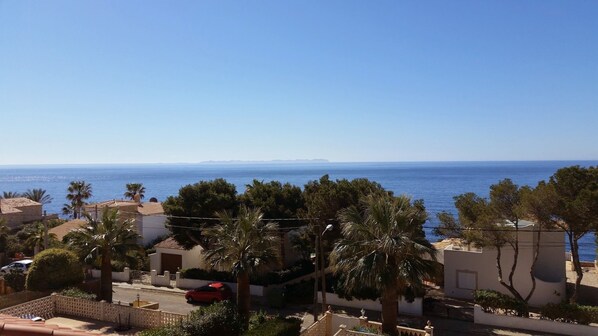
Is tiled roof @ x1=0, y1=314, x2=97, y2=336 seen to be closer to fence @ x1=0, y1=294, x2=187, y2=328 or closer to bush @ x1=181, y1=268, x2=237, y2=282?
fence @ x1=0, y1=294, x2=187, y2=328

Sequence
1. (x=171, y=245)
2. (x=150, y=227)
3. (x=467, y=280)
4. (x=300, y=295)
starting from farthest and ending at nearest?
(x=150, y=227) < (x=171, y=245) < (x=467, y=280) < (x=300, y=295)

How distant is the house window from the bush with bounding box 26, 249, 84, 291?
21.4m

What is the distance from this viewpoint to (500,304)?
75.1ft

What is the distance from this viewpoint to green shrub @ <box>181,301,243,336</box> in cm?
1567

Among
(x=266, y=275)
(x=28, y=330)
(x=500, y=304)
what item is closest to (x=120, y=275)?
(x=266, y=275)

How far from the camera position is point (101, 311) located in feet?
68.7

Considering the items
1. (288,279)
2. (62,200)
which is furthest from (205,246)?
(62,200)

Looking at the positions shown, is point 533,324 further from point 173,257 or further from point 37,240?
point 37,240

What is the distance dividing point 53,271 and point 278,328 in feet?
45.7

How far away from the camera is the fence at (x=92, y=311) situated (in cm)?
1950

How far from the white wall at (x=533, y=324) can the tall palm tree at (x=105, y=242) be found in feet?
57.0

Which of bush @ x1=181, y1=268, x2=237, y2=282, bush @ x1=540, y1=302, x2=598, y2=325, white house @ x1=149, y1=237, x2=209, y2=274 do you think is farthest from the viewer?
white house @ x1=149, y1=237, x2=209, y2=274

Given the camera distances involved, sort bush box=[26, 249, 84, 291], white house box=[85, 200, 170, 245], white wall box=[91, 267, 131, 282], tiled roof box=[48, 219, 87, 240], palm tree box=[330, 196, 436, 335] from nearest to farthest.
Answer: palm tree box=[330, 196, 436, 335] < bush box=[26, 249, 84, 291] < white wall box=[91, 267, 131, 282] < white house box=[85, 200, 170, 245] < tiled roof box=[48, 219, 87, 240]

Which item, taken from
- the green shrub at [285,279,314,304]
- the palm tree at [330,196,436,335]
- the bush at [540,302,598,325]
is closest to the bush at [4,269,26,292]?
the green shrub at [285,279,314,304]
